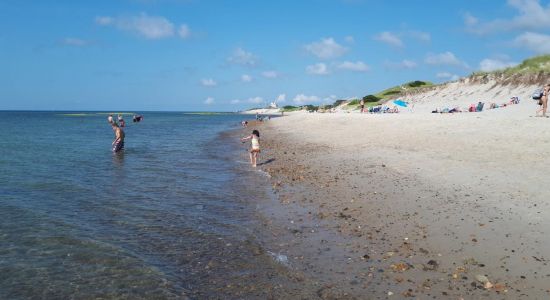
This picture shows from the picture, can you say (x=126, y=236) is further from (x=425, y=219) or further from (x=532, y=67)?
(x=532, y=67)

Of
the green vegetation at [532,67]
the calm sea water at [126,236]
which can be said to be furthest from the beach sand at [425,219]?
the green vegetation at [532,67]

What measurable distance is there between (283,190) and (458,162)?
633 cm

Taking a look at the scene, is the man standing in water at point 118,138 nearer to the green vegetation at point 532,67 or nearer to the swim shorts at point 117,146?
the swim shorts at point 117,146

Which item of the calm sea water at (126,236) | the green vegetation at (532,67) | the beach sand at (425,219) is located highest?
the green vegetation at (532,67)

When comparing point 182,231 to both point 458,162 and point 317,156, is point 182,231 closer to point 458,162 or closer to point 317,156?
point 458,162

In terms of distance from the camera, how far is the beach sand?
6.13m

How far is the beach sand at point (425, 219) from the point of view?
6133 mm

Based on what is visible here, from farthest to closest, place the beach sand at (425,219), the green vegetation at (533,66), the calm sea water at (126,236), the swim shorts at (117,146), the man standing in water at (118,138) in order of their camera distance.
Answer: the green vegetation at (533,66), the swim shorts at (117,146), the man standing in water at (118,138), the calm sea water at (126,236), the beach sand at (425,219)

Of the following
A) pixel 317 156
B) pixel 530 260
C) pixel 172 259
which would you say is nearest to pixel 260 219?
pixel 172 259

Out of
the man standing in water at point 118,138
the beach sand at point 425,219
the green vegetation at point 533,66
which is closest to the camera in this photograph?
the beach sand at point 425,219

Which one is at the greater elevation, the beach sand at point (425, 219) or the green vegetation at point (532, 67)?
the green vegetation at point (532, 67)

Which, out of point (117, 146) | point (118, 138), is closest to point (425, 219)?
point (118, 138)

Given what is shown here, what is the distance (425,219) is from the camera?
9023mm

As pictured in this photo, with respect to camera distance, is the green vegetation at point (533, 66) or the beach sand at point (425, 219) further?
the green vegetation at point (533, 66)
